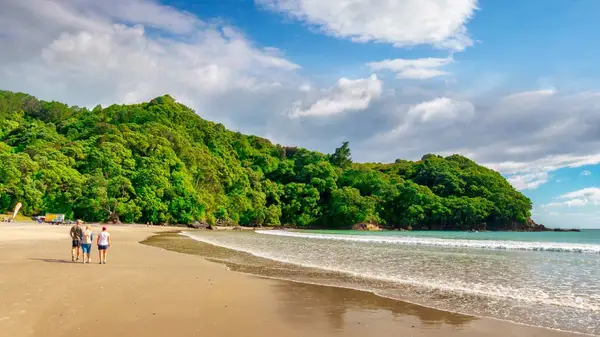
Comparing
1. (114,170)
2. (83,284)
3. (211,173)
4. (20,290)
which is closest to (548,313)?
→ (83,284)

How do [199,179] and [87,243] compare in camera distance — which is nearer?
[87,243]

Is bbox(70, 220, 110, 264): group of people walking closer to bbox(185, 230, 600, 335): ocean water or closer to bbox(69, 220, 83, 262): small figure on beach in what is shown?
bbox(69, 220, 83, 262): small figure on beach

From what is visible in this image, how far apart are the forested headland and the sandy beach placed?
5859cm

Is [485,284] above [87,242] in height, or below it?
below

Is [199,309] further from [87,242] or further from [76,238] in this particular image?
[76,238]

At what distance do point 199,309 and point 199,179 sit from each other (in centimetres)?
8840

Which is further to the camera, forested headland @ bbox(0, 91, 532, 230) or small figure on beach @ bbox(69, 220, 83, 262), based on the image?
forested headland @ bbox(0, 91, 532, 230)

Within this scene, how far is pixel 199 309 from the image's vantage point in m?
8.30

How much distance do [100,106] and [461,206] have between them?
11001 centimetres

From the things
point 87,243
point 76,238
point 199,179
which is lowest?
point 87,243

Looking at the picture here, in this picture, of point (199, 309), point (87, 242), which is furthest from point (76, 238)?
point (199, 309)

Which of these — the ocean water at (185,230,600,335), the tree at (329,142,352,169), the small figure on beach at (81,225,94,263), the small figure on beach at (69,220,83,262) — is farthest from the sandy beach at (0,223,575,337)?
the tree at (329,142,352,169)

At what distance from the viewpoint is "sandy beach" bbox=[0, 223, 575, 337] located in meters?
6.83

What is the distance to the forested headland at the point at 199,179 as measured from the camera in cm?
6550
